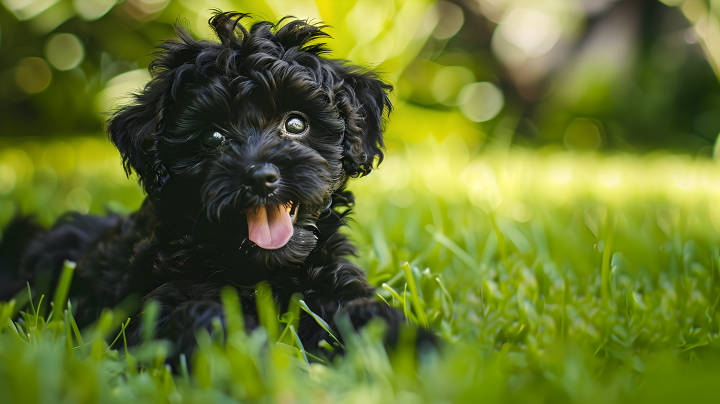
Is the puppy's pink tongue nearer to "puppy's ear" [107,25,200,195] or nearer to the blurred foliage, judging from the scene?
"puppy's ear" [107,25,200,195]

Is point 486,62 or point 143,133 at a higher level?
point 143,133

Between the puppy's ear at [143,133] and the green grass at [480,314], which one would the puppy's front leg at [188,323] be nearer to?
the green grass at [480,314]

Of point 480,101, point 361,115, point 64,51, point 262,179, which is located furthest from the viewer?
point 480,101

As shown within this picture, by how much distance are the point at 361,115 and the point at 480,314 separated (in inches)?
46.2

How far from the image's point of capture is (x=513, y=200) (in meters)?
4.37

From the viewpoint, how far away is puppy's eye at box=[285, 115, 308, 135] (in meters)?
2.24

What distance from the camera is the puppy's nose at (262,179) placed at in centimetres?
189

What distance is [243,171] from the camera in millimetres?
1923

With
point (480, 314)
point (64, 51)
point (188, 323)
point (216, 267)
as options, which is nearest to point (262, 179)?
point (216, 267)

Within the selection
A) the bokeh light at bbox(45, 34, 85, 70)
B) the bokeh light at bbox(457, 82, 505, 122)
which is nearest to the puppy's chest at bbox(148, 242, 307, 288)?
the bokeh light at bbox(45, 34, 85, 70)

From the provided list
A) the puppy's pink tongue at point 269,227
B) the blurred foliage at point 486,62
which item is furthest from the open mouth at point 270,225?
the blurred foliage at point 486,62

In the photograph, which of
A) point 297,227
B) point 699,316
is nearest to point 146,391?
point 297,227

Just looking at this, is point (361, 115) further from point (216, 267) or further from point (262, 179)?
point (216, 267)

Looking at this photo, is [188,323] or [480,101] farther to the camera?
[480,101]
